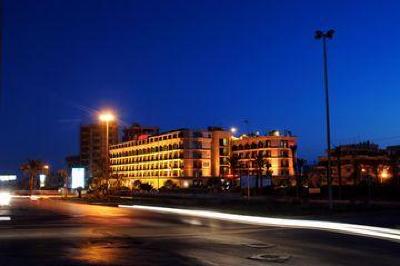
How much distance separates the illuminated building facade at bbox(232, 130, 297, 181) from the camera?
513 ft

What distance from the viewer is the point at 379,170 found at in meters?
130

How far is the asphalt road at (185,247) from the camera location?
564 inches

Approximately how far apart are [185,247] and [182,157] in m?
139

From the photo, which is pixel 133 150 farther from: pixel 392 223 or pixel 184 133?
pixel 392 223

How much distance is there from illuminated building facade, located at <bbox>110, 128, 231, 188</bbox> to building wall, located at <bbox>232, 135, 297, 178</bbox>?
6845 mm

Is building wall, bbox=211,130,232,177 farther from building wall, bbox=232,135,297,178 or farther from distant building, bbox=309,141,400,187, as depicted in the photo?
distant building, bbox=309,141,400,187

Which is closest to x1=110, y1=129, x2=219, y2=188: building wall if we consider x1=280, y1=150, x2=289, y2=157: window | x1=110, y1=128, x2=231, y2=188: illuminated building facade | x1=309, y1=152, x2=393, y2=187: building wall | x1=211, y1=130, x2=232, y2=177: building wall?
x1=110, y1=128, x2=231, y2=188: illuminated building facade

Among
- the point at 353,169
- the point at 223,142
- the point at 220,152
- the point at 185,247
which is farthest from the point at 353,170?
the point at 185,247

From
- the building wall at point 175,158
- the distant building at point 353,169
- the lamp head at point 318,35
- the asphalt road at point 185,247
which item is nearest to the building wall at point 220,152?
the building wall at point 175,158

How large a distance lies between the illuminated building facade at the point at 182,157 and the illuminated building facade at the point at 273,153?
6.40 metres

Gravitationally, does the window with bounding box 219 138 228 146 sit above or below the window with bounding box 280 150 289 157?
above

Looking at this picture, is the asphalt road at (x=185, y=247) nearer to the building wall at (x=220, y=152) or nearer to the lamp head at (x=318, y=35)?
the lamp head at (x=318, y=35)

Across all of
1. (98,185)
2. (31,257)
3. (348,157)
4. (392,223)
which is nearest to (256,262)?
(31,257)

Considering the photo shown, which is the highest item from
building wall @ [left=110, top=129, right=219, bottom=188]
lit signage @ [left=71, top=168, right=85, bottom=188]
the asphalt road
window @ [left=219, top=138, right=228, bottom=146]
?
window @ [left=219, top=138, right=228, bottom=146]
